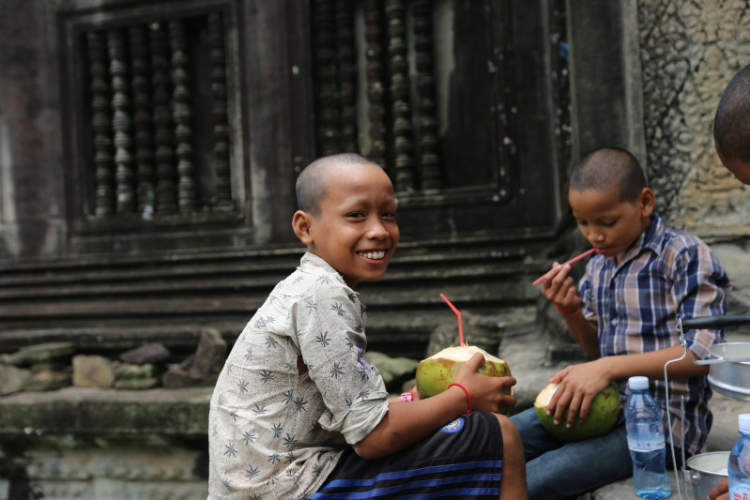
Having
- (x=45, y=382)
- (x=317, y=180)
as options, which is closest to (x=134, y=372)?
(x=45, y=382)

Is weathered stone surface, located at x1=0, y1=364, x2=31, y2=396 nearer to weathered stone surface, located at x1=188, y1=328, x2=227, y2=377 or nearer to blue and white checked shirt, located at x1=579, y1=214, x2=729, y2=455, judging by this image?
weathered stone surface, located at x1=188, y1=328, x2=227, y2=377

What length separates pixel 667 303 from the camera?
5.82 ft

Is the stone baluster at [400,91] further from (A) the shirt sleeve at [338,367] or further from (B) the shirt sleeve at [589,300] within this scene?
(A) the shirt sleeve at [338,367]

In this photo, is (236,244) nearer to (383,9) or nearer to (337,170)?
(383,9)

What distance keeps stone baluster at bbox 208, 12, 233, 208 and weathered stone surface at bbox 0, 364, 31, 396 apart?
168cm

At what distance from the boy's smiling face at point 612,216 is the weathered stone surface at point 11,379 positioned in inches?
136

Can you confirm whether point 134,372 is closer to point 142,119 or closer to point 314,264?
point 142,119

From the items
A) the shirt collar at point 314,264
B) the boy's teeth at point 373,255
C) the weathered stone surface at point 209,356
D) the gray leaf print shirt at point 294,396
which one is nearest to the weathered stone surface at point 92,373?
the weathered stone surface at point 209,356

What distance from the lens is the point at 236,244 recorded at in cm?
463

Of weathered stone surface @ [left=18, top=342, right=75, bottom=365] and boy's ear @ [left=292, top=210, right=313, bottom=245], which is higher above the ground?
boy's ear @ [left=292, top=210, right=313, bottom=245]

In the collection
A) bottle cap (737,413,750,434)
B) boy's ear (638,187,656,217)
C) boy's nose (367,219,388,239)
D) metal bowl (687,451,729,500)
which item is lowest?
metal bowl (687,451,729,500)

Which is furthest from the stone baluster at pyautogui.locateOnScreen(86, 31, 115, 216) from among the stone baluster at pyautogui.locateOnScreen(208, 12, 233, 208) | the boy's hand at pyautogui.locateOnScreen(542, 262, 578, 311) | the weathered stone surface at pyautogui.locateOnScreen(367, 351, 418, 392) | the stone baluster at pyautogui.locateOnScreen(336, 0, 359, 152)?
the boy's hand at pyautogui.locateOnScreen(542, 262, 578, 311)

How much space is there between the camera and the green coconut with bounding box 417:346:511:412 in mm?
1580

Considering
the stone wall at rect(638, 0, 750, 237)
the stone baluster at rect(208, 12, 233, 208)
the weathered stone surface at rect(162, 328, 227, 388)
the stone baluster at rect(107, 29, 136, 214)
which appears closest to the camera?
the stone wall at rect(638, 0, 750, 237)
